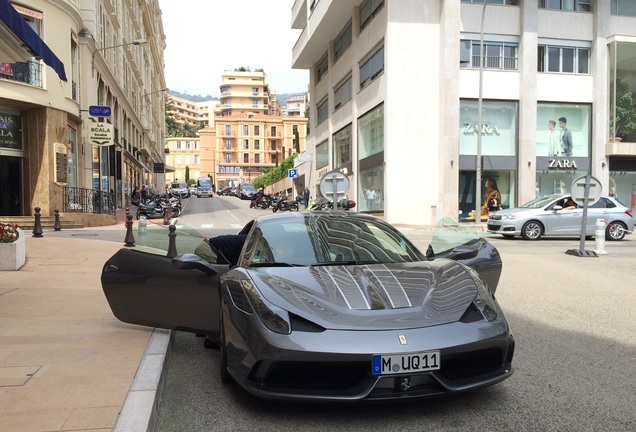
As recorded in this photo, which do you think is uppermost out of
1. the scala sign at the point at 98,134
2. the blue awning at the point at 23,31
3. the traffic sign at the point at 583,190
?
the scala sign at the point at 98,134

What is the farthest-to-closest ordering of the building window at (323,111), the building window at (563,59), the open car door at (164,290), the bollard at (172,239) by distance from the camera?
the building window at (323,111) < the building window at (563,59) < the bollard at (172,239) < the open car door at (164,290)

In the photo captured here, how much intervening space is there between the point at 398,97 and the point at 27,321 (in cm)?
2410

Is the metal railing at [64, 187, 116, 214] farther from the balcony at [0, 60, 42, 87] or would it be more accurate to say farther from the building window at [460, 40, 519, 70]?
the building window at [460, 40, 519, 70]

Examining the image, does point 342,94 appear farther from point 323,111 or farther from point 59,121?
point 59,121

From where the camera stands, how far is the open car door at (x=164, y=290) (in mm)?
4562

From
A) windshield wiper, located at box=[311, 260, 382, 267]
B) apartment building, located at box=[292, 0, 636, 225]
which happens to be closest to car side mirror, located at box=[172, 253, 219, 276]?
windshield wiper, located at box=[311, 260, 382, 267]

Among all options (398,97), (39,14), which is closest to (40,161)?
(39,14)

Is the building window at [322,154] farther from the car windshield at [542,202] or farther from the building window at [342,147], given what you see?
the car windshield at [542,202]

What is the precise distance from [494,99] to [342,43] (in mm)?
12726

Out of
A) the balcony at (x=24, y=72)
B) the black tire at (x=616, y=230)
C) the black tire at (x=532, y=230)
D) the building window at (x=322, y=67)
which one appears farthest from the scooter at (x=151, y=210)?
the black tire at (x=616, y=230)

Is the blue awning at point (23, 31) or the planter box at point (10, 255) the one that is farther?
the planter box at point (10, 255)

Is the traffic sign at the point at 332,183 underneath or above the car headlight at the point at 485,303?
above

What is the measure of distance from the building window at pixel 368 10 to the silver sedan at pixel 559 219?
1576 centimetres

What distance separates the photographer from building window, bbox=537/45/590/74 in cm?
2884
